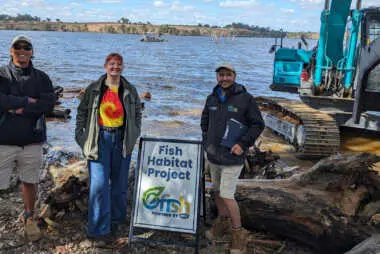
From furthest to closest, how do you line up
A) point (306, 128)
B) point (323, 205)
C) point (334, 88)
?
1. point (334, 88)
2. point (306, 128)
3. point (323, 205)

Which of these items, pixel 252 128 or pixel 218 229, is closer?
pixel 252 128

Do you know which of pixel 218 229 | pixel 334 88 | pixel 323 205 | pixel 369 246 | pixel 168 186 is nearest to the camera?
pixel 369 246

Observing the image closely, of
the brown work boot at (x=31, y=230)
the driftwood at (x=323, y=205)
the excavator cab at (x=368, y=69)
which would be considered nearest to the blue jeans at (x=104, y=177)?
the brown work boot at (x=31, y=230)

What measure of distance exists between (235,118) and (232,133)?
17cm

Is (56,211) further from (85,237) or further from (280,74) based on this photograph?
(280,74)

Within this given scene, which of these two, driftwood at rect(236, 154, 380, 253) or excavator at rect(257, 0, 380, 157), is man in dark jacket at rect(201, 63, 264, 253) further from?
excavator at rect(257, 0, 380, 157)

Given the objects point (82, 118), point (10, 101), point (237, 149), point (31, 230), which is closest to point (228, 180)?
point (237, 149)

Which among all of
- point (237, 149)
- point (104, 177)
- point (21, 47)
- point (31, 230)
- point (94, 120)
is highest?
point (21, 47)

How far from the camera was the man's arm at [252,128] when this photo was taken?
15.3 ft

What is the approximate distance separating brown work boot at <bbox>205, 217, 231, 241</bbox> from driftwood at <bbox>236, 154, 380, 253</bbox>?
0.25 metres

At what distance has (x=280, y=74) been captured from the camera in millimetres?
14602

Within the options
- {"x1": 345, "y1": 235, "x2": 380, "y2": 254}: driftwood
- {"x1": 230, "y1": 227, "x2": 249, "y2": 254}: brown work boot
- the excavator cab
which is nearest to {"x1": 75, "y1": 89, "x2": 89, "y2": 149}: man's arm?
{"x1": 230, "y1": 227, "x2": 249, "y2": 254}: brown work boot

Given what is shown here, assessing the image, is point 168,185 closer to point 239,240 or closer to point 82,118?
point 239,240

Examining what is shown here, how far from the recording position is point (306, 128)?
9.73m
